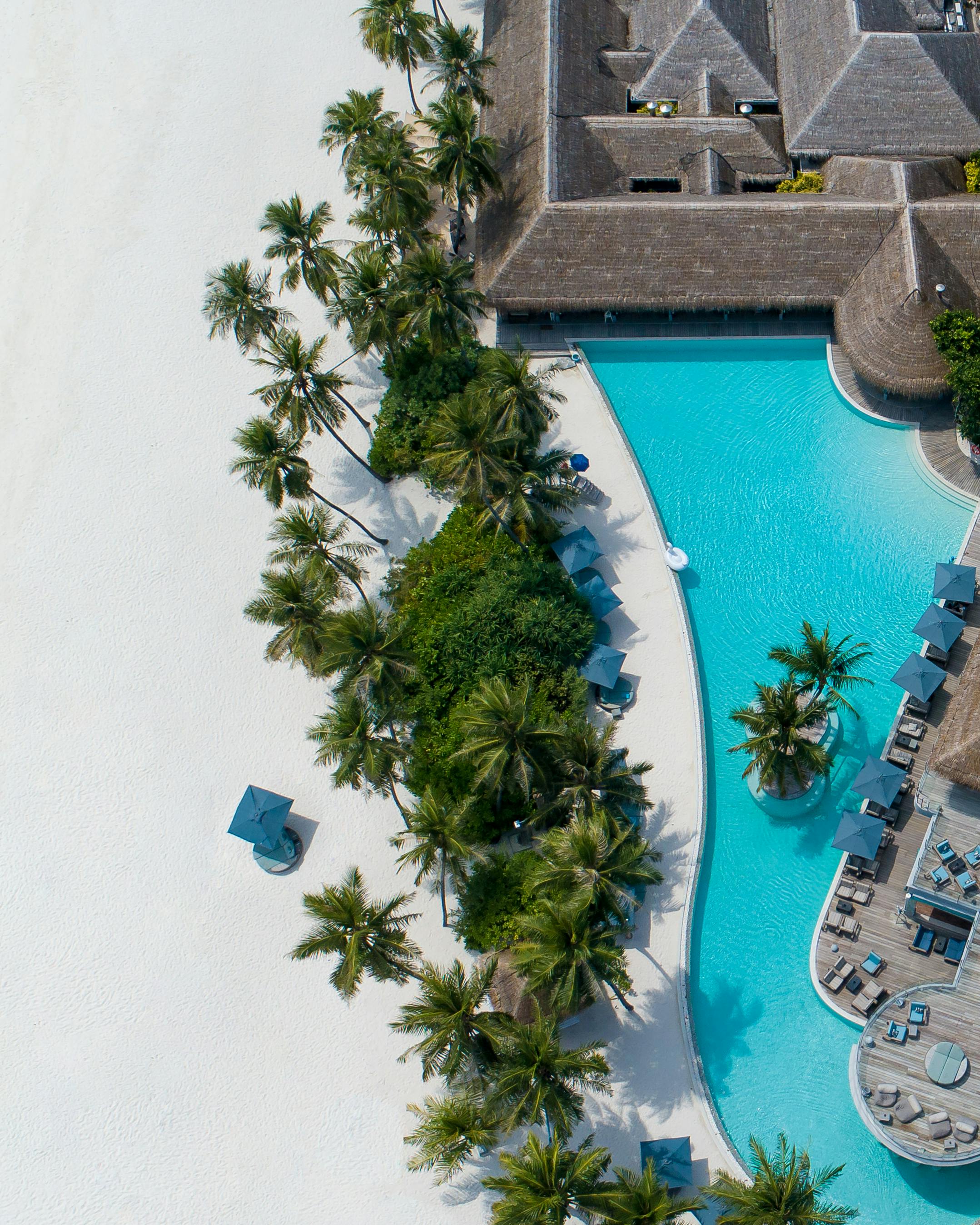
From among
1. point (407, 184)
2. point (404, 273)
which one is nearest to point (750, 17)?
point (407, 184)

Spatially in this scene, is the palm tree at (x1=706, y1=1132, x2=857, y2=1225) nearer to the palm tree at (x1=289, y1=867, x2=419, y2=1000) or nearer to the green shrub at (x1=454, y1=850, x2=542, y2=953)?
the green shrub at (x1=454, y1=850, x2=542, y2=953)

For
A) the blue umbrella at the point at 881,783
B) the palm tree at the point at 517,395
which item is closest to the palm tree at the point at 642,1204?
the blue umbrella at the point at 881,783

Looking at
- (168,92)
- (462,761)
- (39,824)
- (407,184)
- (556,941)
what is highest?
(168,92)

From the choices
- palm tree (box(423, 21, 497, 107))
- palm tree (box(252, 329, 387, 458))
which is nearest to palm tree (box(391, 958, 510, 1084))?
palm tree (box(252, 329, 387, 458))

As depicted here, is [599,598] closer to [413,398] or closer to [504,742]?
[504,742]

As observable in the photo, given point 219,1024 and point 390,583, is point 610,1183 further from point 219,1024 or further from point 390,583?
point 390,583

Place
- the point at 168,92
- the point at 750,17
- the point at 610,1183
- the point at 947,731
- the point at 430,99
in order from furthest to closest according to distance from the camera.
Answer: the point at 168,92
the point at 430,99
the point at 750,17
the point at 947,731
the point at 610,1183
